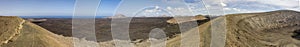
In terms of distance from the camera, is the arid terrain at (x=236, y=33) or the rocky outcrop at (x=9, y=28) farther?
the rocky outcrop at (x=9, y=28)

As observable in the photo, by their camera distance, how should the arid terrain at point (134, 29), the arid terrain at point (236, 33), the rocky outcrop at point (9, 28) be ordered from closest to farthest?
the arid terrain at point (236, 33) → the rocky outcrop at point (9, 28) → the arid terrain at point (134, 29)

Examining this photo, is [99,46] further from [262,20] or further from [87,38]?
[262,20]

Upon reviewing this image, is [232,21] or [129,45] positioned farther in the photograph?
[129,45]

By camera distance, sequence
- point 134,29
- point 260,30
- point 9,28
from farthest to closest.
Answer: point 134,29
point 260,30
point 9,28

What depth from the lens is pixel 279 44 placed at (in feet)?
153

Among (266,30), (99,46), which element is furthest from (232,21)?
(99,46)

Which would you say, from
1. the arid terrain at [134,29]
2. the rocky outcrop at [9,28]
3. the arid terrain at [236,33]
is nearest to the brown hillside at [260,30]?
the arid terrain at [236,33]

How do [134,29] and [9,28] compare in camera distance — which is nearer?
[9,28]

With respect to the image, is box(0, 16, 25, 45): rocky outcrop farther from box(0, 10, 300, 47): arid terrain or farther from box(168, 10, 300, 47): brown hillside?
box(168, 10, 300, 47): brown hillside

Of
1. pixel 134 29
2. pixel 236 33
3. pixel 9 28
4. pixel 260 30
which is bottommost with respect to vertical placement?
pixel 134 29

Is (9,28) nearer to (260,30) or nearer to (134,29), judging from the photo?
(260,30)

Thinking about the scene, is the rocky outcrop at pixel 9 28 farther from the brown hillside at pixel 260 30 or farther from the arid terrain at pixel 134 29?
the brown hillside at pixel 260 30

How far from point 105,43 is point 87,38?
441 centimetres

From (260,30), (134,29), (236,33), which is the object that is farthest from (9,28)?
(134,29)
